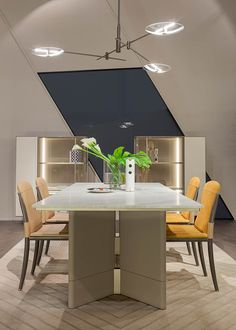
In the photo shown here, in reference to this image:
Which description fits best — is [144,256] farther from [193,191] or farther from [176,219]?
[193,191]

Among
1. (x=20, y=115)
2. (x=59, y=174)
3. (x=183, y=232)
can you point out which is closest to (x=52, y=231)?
(x=183, y=232)

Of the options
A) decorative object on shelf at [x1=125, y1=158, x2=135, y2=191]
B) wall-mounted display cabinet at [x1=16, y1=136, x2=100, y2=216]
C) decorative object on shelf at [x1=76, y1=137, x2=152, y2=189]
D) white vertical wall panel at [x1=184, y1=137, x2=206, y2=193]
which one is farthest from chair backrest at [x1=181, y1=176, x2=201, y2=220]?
wall-mounted display cabinet at [x1=16, y1=136, x2=100, y2=216]

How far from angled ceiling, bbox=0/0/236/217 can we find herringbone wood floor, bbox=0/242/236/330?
3262 mm

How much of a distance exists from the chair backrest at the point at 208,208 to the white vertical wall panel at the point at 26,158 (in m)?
3.34

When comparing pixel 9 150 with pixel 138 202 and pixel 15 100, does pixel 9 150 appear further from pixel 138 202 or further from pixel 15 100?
pixel 138 202

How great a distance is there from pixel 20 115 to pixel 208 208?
13.7 feet

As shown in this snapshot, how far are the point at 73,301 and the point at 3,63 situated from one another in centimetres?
468

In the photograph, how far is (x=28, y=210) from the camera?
2838 millimetres

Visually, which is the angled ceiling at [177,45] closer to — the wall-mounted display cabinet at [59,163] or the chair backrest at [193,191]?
the wall-mounted display cabinet at [59,163]

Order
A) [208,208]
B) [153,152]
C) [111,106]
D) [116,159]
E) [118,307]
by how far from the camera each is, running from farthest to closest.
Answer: [111,106] → [153,152] → [116,159] → [208,208] → [118,307]

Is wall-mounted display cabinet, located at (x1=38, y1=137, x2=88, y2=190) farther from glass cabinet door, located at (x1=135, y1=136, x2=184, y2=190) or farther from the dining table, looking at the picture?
the dining table

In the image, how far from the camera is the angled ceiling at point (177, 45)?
5.99 metres

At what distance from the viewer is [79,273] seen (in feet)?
8.10

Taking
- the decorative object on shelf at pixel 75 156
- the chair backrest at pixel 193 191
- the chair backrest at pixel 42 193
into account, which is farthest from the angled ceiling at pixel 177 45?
the chair backrest at pixel 42 193
